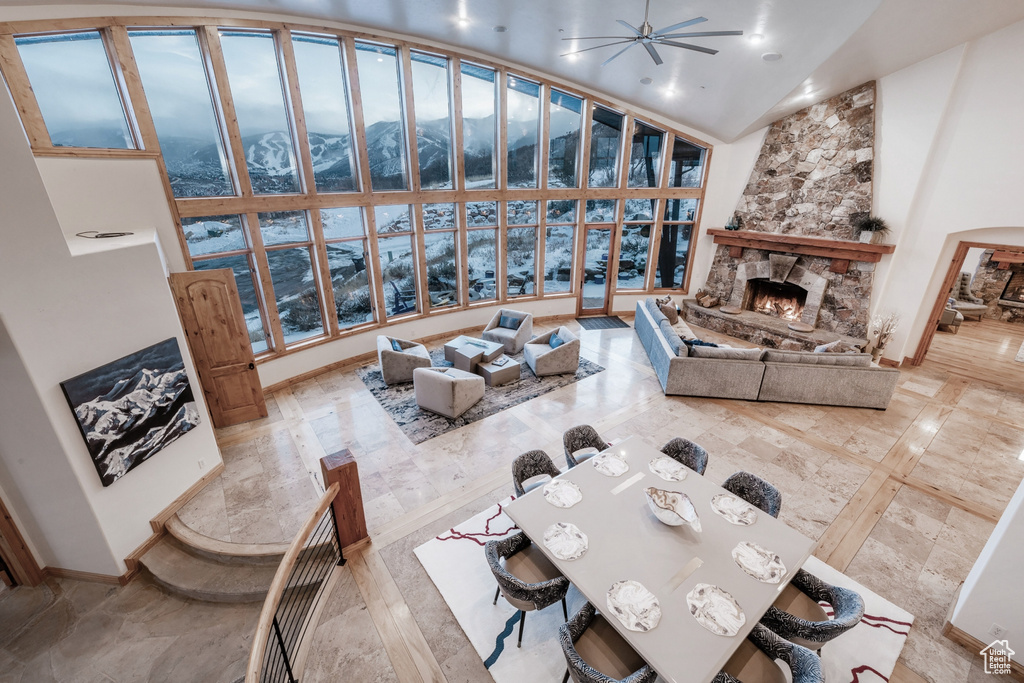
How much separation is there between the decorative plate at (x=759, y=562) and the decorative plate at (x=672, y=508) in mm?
284

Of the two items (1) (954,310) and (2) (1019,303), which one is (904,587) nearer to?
(1) (954,310)

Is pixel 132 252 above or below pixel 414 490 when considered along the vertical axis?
above

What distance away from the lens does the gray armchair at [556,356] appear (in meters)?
6.96

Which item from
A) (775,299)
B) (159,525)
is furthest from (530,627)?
(775,299)

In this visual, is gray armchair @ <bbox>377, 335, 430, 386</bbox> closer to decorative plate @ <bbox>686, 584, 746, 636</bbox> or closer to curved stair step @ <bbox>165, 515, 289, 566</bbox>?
curved stair step @ <bbox>165, 515, 289, 566</bbox>

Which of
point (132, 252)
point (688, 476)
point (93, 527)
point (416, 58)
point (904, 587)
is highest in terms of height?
point (416, 58)

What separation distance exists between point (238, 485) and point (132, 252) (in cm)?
252

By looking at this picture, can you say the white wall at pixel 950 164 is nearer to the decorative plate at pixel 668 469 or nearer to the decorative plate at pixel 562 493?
the decorative plate at pixel 668 469

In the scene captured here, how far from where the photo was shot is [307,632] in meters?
3.13

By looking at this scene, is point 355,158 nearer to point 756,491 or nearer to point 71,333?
point 71,333

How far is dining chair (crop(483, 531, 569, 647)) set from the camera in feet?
8.82

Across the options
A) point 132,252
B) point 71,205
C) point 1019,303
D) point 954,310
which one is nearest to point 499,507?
point 132,252

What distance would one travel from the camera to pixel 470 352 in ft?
22.7

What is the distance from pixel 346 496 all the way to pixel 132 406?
2.10m
